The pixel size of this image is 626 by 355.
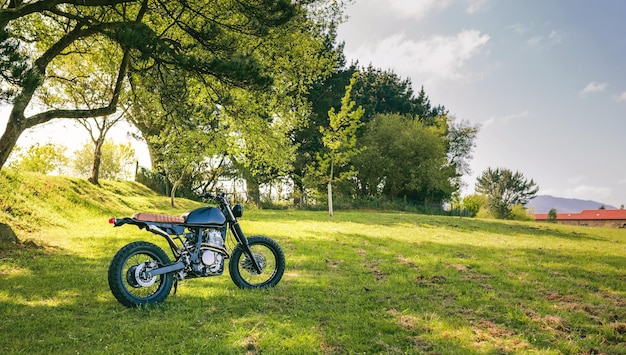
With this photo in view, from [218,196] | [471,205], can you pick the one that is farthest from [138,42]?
[471,205]

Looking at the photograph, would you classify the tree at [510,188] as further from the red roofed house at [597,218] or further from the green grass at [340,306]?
the green grass at [340,306]

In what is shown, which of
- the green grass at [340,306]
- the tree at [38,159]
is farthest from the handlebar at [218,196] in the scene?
the tree at [38,159]

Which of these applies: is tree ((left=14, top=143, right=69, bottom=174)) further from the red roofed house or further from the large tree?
the red roofed house

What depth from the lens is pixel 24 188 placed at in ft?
46.4

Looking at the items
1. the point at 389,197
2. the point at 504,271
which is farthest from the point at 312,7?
the point at 389,197

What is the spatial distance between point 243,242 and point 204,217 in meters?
0.82

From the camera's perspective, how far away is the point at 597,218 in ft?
221

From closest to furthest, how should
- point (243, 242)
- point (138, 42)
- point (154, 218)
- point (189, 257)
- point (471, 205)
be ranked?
point (154, 218) < point (189, 257) < point (243, 242) < point (138, 42) < point (471, 205)

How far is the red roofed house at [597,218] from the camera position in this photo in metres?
63.4

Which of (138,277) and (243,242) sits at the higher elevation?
(243,242)

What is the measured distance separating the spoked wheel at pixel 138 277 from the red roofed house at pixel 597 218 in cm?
6842

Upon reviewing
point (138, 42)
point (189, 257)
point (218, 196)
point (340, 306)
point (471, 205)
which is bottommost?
point (340, 306)

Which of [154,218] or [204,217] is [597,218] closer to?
[204,217]

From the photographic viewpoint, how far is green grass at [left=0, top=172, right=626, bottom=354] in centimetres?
409
